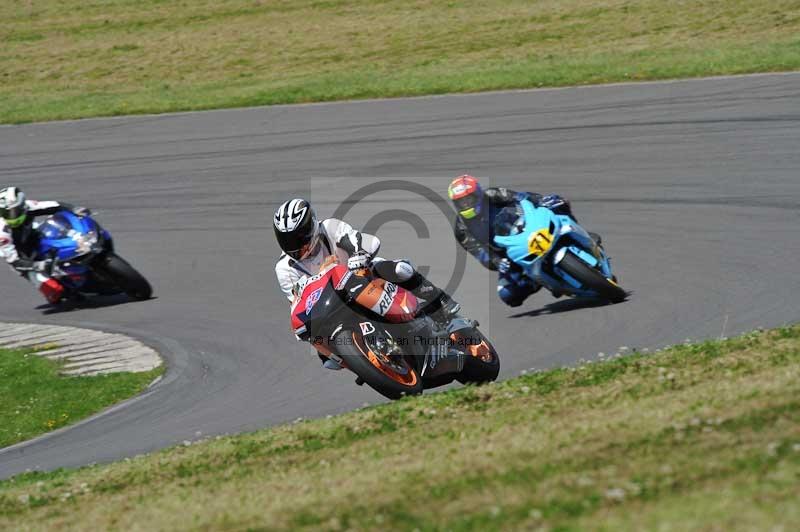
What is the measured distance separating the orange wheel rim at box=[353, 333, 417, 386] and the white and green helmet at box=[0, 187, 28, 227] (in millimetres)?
8728

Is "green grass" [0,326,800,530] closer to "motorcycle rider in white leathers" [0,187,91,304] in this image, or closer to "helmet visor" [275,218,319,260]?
"helmet visor" [275,218,319,260]

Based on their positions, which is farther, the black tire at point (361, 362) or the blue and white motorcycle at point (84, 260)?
the blue and white motorcycle at point (84, 260)

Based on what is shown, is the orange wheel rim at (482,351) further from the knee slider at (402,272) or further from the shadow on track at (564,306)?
the shadow on track at (564,306)

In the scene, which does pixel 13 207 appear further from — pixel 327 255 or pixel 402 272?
pixel 402 272

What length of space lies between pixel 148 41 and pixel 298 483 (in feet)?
108

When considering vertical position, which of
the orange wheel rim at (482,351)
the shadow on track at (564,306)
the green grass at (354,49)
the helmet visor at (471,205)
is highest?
the green grass at (354,49)

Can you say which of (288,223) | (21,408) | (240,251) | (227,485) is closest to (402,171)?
(240,251)

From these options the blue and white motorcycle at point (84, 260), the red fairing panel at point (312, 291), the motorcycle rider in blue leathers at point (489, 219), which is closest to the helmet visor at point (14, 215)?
the blue and white motorcycle at point (84, 260)

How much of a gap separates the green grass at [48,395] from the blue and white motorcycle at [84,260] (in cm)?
274

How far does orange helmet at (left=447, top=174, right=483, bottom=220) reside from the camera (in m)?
12.6

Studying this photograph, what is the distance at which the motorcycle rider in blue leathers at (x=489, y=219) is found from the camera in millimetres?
12656

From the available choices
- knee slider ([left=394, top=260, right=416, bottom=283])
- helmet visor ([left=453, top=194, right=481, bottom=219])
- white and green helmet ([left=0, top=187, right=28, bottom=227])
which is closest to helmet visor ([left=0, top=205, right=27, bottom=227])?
white and green helmet ([left=0, top=187, right=28, bottom=227])

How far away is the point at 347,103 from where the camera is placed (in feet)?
84.3

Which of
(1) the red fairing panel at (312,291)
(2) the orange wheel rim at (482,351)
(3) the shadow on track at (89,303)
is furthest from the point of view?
(3) the shadow on track at (89,303)
